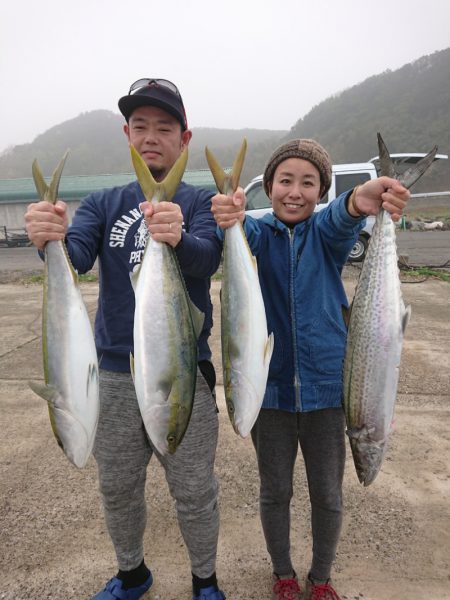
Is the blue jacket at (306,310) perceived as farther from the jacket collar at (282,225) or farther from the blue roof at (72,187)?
the blue roof at (72,187)

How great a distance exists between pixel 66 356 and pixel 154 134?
1028 mm

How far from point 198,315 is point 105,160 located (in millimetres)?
119282

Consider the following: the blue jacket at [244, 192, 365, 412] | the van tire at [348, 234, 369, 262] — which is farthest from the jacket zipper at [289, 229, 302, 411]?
the van tire at [348, 234, 369, 262]

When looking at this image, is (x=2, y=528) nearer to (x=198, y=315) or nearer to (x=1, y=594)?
(x=1, y=594)

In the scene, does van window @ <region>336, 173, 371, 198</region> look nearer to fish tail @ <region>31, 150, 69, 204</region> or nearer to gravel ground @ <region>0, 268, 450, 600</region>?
gravel ground @ <region>0, 268, 450, 600</region>

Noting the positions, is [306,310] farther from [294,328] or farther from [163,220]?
[163,220]

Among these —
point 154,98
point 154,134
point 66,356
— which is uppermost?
point 154,98

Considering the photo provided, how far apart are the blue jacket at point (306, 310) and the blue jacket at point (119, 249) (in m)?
0.28

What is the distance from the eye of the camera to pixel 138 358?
5.14ft

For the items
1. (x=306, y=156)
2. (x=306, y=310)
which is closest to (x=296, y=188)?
(x=306, y=156)

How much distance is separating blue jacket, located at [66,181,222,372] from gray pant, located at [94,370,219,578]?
0.50ft

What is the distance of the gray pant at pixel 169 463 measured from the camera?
1876 mm

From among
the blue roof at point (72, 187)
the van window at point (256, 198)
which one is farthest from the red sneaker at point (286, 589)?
the blue roof at point (72, 187)

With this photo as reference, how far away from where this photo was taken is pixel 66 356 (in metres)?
1.55
